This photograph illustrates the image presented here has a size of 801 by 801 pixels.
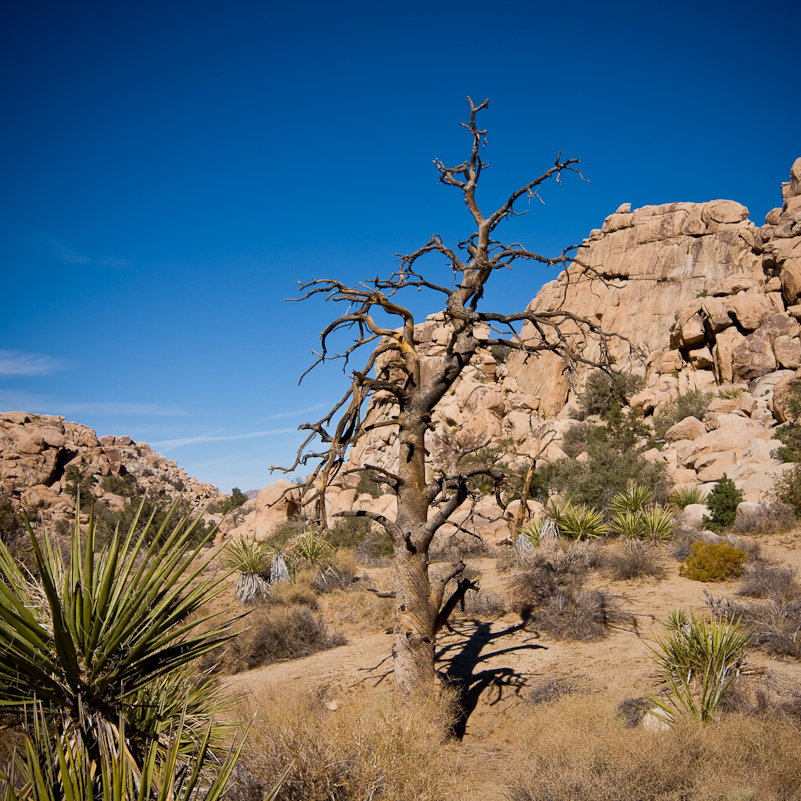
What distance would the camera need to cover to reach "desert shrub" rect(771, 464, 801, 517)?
14117 millimetres

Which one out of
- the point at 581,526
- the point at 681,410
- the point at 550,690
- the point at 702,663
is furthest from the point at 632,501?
the point at 681,410

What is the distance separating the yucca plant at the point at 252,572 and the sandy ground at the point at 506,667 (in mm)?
3101

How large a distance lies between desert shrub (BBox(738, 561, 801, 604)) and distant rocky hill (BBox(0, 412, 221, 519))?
27.6 m

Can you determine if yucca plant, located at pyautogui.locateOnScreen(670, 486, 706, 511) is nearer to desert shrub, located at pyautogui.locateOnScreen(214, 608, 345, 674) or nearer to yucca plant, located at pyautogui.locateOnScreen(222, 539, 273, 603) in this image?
desert shrub, located at pyautogui.locateOnScreen(214, 608, 345, 674)

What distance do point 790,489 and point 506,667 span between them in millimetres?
10902

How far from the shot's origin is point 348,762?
4.14m

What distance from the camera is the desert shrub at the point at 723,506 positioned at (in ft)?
48.8

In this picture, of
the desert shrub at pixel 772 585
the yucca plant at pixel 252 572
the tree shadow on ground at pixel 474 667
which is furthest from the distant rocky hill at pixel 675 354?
the tree shadow on ground at pixel 474 667

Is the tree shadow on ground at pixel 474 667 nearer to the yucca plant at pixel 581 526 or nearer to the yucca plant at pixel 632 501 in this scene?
the yucca plant at pixel 581 526

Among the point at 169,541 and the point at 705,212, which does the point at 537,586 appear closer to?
the point at 169,541

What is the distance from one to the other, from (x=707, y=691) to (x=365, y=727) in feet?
12.1

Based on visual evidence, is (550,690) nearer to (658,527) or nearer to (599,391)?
(658,527)

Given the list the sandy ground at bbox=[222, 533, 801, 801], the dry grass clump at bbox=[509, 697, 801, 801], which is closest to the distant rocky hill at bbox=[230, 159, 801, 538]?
the sandy ground at bbox=[222, 533, 801, 801]

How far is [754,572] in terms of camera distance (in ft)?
33.2
